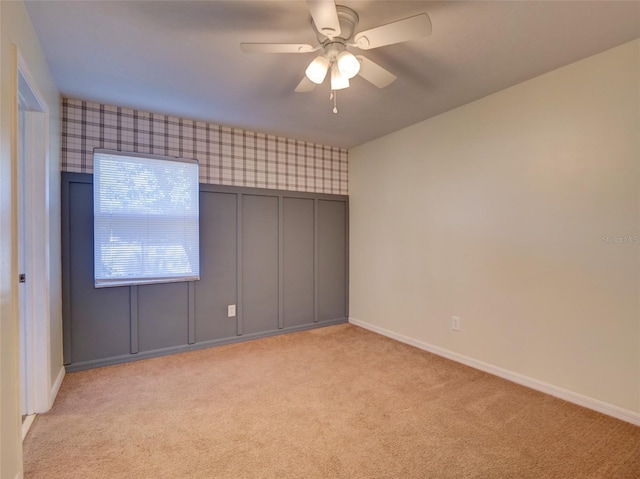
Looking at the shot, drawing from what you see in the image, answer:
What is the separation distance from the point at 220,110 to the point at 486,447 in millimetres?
3182

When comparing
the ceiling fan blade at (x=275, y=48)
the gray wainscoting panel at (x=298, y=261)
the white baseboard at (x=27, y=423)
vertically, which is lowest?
the white baseboard at (x=27, y=423)

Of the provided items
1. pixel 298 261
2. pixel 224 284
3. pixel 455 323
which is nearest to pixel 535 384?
pixel 455 323

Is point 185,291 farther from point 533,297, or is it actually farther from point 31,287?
point 533,297

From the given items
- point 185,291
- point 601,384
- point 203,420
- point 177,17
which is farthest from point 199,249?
point 601,384

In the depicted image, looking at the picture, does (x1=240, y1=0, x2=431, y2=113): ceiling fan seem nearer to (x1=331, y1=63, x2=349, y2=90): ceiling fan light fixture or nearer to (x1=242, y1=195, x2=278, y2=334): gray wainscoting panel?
(x1=331, y1=63, x2=349, y2=90): ceiling fan light fixture

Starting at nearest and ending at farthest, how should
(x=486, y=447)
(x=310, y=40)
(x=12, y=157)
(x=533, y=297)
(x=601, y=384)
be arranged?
(x=12, y=157), (x=486, y=447), (x=310, y=40), (x=601, y=384), (x=533, y=297)

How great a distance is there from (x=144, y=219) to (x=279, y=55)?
1912mm

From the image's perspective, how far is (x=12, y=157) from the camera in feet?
4.76

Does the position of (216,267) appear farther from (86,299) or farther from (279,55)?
(279,55)

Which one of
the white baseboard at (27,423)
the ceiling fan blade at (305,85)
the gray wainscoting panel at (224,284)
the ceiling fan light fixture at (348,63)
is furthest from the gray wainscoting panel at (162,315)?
the ceiling fan light fixture at (348,63)

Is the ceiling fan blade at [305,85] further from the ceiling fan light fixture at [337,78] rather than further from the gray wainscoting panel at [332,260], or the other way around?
the gray wainscoting panel at [332,260]

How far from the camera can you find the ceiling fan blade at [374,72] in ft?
5.82

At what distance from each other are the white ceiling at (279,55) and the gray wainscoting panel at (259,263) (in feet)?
3.46

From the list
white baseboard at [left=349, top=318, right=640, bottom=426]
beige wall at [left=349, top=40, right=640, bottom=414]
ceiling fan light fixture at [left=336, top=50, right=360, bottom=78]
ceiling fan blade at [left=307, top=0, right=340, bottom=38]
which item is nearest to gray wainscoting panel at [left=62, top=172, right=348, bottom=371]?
beige wall at [left=349, top=40, right=640, bottom=414]
